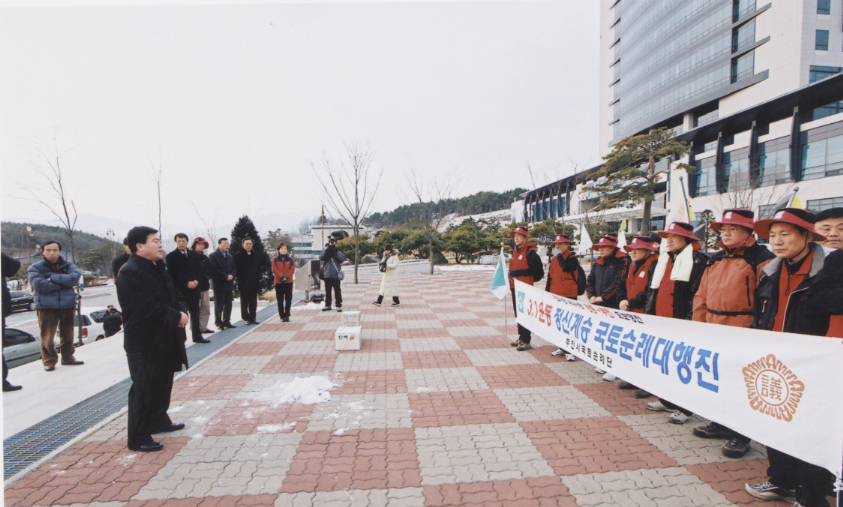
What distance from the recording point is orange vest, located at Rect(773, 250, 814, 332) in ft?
8.52

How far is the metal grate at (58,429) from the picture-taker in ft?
10.5

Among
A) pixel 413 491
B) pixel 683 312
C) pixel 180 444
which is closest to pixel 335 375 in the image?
pixel 180 444

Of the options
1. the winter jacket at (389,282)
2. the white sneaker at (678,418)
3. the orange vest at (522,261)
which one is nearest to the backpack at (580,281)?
the orange vest at (522,261)

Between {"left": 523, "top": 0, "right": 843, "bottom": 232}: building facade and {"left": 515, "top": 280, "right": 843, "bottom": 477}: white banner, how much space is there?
72.3 ft

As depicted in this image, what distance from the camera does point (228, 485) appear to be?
9.29 feet

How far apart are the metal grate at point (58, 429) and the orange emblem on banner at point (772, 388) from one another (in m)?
5.23

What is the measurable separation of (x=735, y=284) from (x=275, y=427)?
13.4 feet

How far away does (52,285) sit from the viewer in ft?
17.2

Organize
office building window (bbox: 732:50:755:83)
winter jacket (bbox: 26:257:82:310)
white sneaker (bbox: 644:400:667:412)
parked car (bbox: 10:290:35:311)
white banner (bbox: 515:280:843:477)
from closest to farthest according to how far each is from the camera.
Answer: white banner (bbox: 515:280:843:477) < white sneaker (bbox: 644:400:667:412) < winter jacket (bbox: 26:257:82:310) < parked car (bbox: 10:290:35:311) < office building window (bbox: 732:50:755:83)

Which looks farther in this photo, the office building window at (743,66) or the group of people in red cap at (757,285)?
the office building window at (743,66)

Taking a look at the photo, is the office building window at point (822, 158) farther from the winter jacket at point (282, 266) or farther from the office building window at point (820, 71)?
the winter jacket at point (282, 266)

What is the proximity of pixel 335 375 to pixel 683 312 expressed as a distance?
A: 13.0ft

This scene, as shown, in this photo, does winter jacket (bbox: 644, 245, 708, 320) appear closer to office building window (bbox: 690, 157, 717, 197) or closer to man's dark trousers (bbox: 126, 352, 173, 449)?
man's dark trousers (bbox: 126, 352, 173, 449)

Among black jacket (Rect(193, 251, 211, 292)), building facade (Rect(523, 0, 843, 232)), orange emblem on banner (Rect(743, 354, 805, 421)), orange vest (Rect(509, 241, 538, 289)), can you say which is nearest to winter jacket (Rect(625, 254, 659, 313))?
orange vest (Rect(509, 241, 538, 289))
